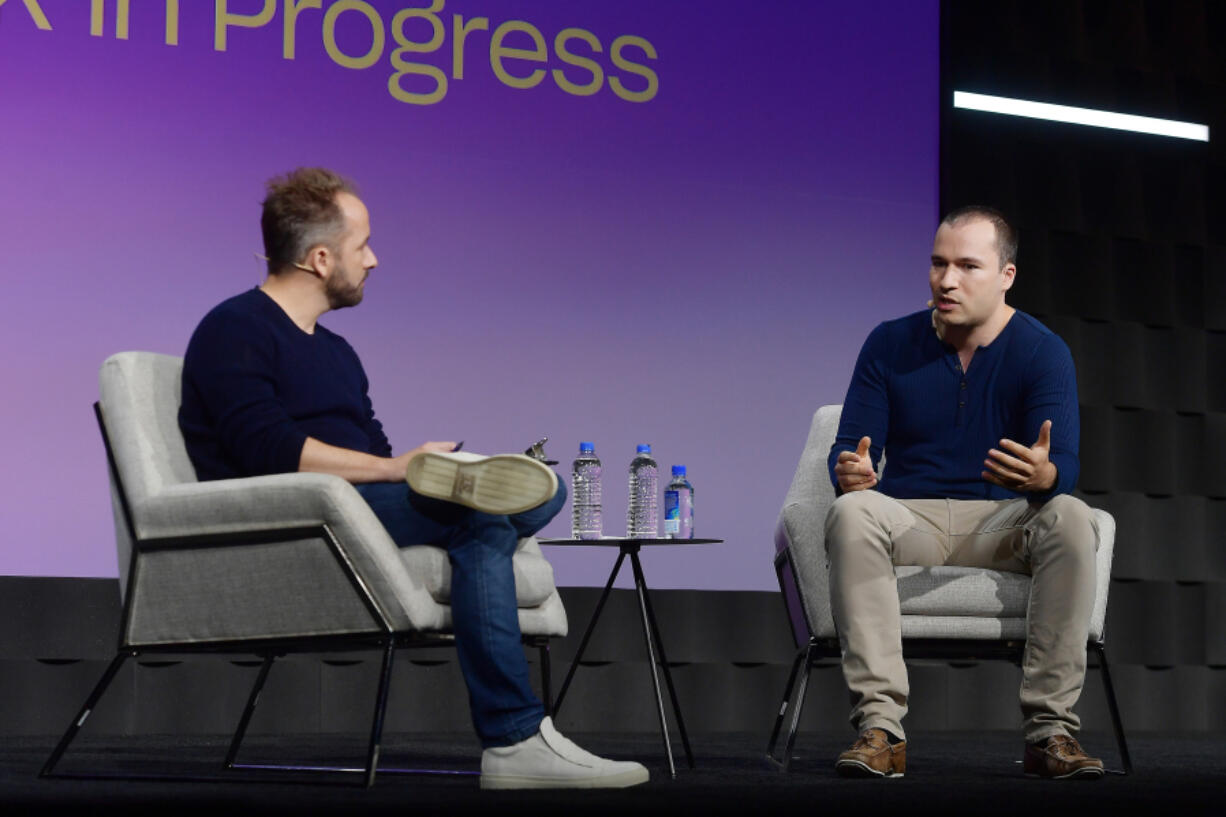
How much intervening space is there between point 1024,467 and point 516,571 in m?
0.89

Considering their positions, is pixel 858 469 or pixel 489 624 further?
pixel 858 469

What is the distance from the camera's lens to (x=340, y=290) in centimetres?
268

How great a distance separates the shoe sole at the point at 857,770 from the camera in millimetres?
2555

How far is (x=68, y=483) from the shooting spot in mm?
4164

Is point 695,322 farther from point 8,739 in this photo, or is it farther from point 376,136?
point 8,739

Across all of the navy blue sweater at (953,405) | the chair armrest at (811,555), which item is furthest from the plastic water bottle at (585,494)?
the navy blue sweater at (953,405)

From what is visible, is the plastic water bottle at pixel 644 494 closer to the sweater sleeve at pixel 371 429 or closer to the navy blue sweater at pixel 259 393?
the sweater sleeve at pixel 371 429

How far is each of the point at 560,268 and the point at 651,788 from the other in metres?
2.54

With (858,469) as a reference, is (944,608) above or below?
below

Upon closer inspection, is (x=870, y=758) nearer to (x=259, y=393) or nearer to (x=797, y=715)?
(x=797, y=715)

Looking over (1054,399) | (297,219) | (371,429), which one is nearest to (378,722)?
(371,429)

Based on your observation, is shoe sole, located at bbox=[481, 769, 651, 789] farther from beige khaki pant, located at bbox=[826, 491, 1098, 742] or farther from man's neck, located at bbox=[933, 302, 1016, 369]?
man's neck, located at bbox=[933, 302, 1016, 369]

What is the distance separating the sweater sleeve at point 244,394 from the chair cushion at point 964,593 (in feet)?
3.79

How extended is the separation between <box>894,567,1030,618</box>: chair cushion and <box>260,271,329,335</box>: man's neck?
1.15 m
